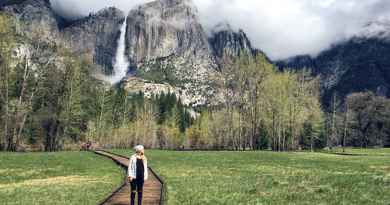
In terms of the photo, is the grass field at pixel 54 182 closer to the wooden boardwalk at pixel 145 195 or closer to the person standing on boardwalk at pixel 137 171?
the wooden boardwalk at pixel 145 195

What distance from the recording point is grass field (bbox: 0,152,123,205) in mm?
20694

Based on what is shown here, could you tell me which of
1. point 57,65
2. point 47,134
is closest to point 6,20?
point 57,65

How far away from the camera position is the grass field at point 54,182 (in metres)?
20.7

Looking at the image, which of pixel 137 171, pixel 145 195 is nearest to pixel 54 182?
pixel 145 195

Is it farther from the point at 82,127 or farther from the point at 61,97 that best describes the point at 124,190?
the point at 82,127

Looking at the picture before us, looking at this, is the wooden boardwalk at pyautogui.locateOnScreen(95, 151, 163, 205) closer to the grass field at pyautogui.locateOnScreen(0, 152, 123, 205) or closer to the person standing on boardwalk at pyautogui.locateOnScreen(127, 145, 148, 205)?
the grass field at pyautogui.locateOnScreen(0, 152, 123, 205)

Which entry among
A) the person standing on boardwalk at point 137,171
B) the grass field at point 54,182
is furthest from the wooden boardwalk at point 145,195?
the person standing on boardwalk at point 137,171

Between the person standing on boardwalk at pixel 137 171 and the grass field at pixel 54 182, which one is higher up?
the person standing on boardwalk at pixel 137 171

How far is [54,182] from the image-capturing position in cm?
2820

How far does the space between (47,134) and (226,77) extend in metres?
37.1

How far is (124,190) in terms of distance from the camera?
22.2 meters

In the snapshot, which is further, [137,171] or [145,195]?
[145,195]

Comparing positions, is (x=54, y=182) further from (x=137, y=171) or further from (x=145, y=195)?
(x=137, y=171)

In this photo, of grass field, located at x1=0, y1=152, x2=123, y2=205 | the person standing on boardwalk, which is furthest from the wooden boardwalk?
the person standing on boardwalk
